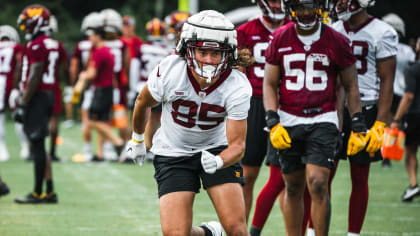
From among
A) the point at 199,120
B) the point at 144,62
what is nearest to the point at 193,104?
the point at 199,120

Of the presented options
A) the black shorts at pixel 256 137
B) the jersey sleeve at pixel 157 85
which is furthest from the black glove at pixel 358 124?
the jersey sleeve at pixel 157 85

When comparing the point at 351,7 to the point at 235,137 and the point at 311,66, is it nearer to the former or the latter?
the point at 311,66

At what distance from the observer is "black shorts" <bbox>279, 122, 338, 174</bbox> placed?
550cm

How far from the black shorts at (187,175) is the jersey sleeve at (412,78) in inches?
206

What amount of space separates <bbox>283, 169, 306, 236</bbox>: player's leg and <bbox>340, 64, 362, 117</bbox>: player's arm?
655mm

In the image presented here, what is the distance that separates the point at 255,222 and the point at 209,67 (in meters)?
2.08

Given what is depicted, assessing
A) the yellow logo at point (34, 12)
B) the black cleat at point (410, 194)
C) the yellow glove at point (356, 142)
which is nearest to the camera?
the yellow glove at point (356, 142)

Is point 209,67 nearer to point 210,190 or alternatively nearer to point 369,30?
point 210,190

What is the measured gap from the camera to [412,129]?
9.73 meters

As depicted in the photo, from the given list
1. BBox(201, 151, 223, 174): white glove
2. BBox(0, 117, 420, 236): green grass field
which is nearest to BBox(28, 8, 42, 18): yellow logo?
BBox(0, 117, 420, 236): green grass field

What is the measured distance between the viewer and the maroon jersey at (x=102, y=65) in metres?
12.5

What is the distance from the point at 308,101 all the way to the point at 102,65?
7507mm

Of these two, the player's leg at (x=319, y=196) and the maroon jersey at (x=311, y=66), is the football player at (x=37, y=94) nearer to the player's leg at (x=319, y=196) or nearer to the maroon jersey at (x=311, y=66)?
the maroon jersey at (x=311, y=66)

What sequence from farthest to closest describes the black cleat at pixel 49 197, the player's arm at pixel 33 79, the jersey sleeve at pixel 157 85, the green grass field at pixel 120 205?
the black cleat at pixel 49 197, the player's arm at pixel 33 79, the green grass field at pixel 120 205, the jersey sleeve at pixel 157 85
